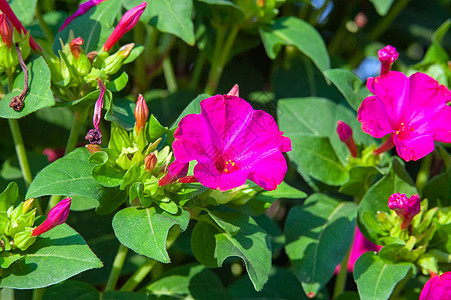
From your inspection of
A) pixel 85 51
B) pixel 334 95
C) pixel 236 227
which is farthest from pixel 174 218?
pixel 334 95

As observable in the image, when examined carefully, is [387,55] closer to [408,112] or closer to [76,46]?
[408,112]

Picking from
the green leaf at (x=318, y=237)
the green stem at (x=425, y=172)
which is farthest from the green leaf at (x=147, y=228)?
A: the green stem at (x=425, y=172)

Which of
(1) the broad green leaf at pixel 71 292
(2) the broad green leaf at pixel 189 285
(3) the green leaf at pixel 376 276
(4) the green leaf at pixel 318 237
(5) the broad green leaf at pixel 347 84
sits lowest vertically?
(2) the broad green leaf at pixel 189 285

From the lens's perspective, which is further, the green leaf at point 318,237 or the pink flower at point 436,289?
the green leaf at point 318,237

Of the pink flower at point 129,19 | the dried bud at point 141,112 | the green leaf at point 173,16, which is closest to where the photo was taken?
the dried bud at point 141,112

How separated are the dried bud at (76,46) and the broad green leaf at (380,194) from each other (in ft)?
2.16

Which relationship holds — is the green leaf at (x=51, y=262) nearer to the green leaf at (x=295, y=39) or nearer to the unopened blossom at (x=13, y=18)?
the unopened blossom at (x=13, y=18)

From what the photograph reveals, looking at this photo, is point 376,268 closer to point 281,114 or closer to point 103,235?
point 281,114

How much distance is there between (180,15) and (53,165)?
459 millimetres

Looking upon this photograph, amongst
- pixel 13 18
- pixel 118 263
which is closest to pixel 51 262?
pixel 118 263

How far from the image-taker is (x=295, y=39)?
4.85 feet

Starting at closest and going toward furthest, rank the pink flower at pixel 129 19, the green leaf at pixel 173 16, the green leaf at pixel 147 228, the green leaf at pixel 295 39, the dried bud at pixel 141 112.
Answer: the green leaf at pixel 147 228
the dried bud at pixel 141 112
the pink flower at pixel 129 19
the green leaf at pixel 173 16
the green leaf at pixel 295 39

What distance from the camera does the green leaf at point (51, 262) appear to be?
3.15 ft

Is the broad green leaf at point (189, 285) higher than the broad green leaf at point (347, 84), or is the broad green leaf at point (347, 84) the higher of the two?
the broad green leaf at point (347, 84)
